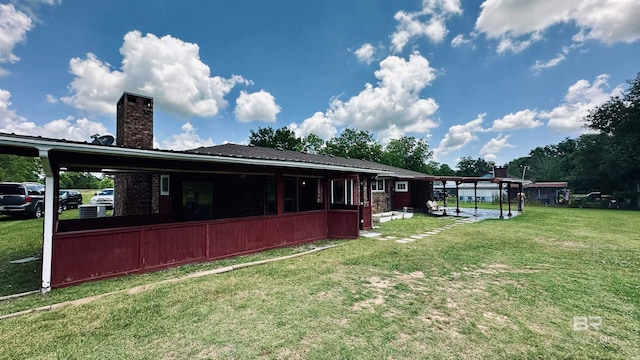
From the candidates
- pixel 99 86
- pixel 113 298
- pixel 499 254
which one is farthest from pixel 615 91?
pixel 99 86

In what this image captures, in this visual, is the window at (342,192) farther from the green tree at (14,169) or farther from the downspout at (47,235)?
the green tree at (14,169)

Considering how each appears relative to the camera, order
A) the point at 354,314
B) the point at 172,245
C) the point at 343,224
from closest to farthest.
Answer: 1. the point at 354,314
2. the point at 172,245
3. the point at 343,224

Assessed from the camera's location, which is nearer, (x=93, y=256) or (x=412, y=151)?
(x=93, y=256)

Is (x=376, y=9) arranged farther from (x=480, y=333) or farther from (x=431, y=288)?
(x=480, y=333)

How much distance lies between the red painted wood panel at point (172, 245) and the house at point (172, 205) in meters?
0.02

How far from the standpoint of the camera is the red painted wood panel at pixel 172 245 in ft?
16.8

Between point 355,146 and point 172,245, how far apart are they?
115ft

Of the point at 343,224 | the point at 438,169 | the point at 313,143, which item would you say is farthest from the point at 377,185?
the point at 438,169

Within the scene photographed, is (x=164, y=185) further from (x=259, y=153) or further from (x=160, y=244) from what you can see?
(x=160, y=244)

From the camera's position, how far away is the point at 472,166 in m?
65.8

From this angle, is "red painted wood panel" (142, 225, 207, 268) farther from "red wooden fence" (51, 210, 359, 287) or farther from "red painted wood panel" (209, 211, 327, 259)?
"red painted wood panel" (209, 211, 327, 259)

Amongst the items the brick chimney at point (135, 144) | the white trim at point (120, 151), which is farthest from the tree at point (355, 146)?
the white trim at point (120, 151)

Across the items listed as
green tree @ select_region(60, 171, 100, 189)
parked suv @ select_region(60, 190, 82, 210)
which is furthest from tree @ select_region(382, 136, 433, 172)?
green tree @ select_region(60, 171, 100, 189)

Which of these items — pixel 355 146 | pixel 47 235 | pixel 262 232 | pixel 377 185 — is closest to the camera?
pixel 47 235
